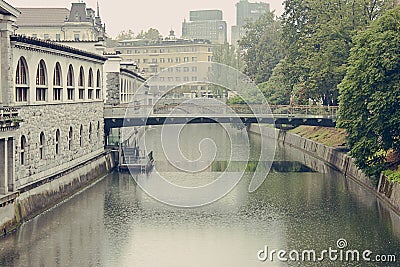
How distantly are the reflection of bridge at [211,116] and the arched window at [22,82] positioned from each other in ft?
56.2

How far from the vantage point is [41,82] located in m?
39.5

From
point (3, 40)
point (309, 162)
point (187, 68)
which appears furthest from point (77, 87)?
point (187, 68)

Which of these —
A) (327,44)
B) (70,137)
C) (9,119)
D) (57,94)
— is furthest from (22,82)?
(327,44)

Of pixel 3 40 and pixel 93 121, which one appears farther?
pixel 93 121

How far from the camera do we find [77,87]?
155 ft

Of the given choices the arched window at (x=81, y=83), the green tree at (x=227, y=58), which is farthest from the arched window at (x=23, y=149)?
the green tree at (x=227, y=58)

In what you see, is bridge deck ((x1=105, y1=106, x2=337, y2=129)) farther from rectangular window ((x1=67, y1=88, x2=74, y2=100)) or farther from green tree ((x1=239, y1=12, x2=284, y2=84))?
green tree ((x1=239, y1=12, x2=284, y2=84))

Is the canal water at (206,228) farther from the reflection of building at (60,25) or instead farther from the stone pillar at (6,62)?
the reflection of building at (60,25)

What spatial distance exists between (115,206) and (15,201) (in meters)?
7.22

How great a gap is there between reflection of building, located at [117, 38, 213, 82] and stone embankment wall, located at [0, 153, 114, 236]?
376ft

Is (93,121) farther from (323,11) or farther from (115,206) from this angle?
(323,11)

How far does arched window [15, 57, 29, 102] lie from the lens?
35406 mm

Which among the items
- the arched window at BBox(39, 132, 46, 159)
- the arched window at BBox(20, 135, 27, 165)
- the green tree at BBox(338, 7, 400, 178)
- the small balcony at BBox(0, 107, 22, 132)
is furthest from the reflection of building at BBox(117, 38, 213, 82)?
the small balcony at BBox(0, 107, 22, 132)

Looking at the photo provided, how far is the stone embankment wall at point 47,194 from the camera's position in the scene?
104ft
